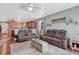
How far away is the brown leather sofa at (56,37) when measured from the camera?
2.12m

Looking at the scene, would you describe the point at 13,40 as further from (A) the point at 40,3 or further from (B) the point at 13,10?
(A) the point at 40,3

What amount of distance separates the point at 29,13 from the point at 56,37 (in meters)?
0.61

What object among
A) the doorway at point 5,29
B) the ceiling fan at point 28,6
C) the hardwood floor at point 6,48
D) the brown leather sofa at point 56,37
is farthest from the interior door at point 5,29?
the brown leather sofa at point 56,37

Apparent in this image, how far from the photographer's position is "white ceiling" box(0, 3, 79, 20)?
6.95ft

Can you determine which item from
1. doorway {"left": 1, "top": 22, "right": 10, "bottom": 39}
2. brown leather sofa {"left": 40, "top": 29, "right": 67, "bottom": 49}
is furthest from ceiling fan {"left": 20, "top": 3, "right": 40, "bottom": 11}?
brown leather sofa {"left": 40, "top": 29, "right": 67, "bottom": 49}

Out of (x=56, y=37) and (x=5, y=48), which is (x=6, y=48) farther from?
(x=56, y=37)

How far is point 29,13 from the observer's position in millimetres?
2162

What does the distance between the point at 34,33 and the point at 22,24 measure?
0.26 m

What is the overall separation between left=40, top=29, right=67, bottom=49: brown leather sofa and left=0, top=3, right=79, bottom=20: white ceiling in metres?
0.34

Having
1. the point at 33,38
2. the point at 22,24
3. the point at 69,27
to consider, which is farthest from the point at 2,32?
the point at 69,27

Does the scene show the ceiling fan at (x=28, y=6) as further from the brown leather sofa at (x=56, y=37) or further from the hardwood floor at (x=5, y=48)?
the hardwood floor at (x=5, y=48)

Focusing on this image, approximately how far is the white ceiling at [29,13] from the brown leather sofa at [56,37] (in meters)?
0.34

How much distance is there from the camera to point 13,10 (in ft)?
7.00

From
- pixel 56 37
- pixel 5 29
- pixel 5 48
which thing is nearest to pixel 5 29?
pixel 5 29
